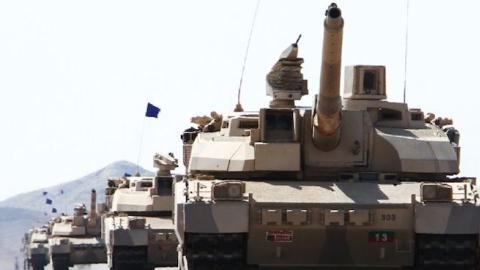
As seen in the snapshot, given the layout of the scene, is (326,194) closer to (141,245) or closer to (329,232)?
(329,232)

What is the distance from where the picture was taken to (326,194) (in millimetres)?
26797

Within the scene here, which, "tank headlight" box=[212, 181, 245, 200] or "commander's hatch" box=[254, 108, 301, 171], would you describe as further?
"commander's hatch" box=[254, 108, 301, 171]

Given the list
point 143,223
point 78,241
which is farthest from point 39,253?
point 143,223

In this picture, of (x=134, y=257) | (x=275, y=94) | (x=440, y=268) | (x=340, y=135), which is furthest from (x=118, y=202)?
(x=440, y=268)

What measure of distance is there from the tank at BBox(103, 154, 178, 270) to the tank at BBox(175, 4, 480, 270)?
10.2m

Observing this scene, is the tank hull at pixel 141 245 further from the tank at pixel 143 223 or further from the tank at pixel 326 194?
the tank at pixel 326 194

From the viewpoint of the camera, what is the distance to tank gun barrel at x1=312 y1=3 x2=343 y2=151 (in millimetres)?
26078

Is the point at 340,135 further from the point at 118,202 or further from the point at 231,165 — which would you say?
the point at 118,202

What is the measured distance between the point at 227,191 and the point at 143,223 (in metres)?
14.3

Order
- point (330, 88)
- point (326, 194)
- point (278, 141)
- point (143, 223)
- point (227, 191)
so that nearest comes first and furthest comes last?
1. point (227, 191)
2. point (326, 194)
3. point (330, 88)
4. point (278, 141)
5. point (143, 223)

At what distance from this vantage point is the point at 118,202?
Result: 146 feet

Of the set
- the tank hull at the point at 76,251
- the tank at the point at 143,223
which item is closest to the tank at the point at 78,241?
the tank hull at the point at 76,251

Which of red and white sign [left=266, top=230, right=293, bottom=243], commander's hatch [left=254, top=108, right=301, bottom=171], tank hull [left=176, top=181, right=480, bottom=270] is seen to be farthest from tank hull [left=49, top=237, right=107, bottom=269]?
red and white sign [left=266, top=230, right=293, bottom=243]

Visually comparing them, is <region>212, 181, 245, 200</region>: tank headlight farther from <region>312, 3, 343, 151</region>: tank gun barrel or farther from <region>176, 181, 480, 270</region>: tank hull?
<region>312, 3, 343, 151</region>: tank gun barrel
